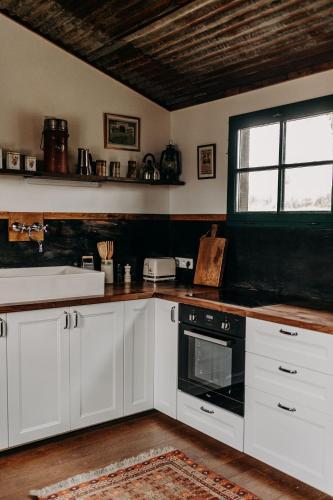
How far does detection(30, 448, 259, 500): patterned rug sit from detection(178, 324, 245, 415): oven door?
1.44 ft

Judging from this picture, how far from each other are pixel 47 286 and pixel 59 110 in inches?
55.5

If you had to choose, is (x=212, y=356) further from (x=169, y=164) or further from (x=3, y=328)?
(x=169, y=164)

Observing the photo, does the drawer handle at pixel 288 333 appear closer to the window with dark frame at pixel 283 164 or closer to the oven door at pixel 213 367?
the oven door at pixel 213 367

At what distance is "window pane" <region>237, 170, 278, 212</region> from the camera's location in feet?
11.6

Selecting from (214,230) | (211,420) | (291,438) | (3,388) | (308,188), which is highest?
(308,188)

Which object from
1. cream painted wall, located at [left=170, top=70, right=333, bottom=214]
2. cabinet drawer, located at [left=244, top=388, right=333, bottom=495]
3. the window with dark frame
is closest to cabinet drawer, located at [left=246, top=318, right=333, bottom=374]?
cabinet drawer, located at [left=244, top=388, right=333, bottom=495]

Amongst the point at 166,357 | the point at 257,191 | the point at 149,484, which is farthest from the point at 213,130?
the point at 149,484

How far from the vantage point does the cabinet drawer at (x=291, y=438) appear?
255cm

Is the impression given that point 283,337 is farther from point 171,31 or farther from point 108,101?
point 108,101

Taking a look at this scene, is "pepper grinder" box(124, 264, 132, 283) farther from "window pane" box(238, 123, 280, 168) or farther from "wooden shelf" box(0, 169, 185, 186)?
"window pane" box(238, 123, 280, 168)

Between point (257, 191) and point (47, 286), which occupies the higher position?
point (257, 191)

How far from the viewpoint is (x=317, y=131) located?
127 inches

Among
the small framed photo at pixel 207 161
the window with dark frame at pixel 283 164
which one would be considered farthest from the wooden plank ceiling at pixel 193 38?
the small framed photo at pixel 207 161

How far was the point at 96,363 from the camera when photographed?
3357 mm
